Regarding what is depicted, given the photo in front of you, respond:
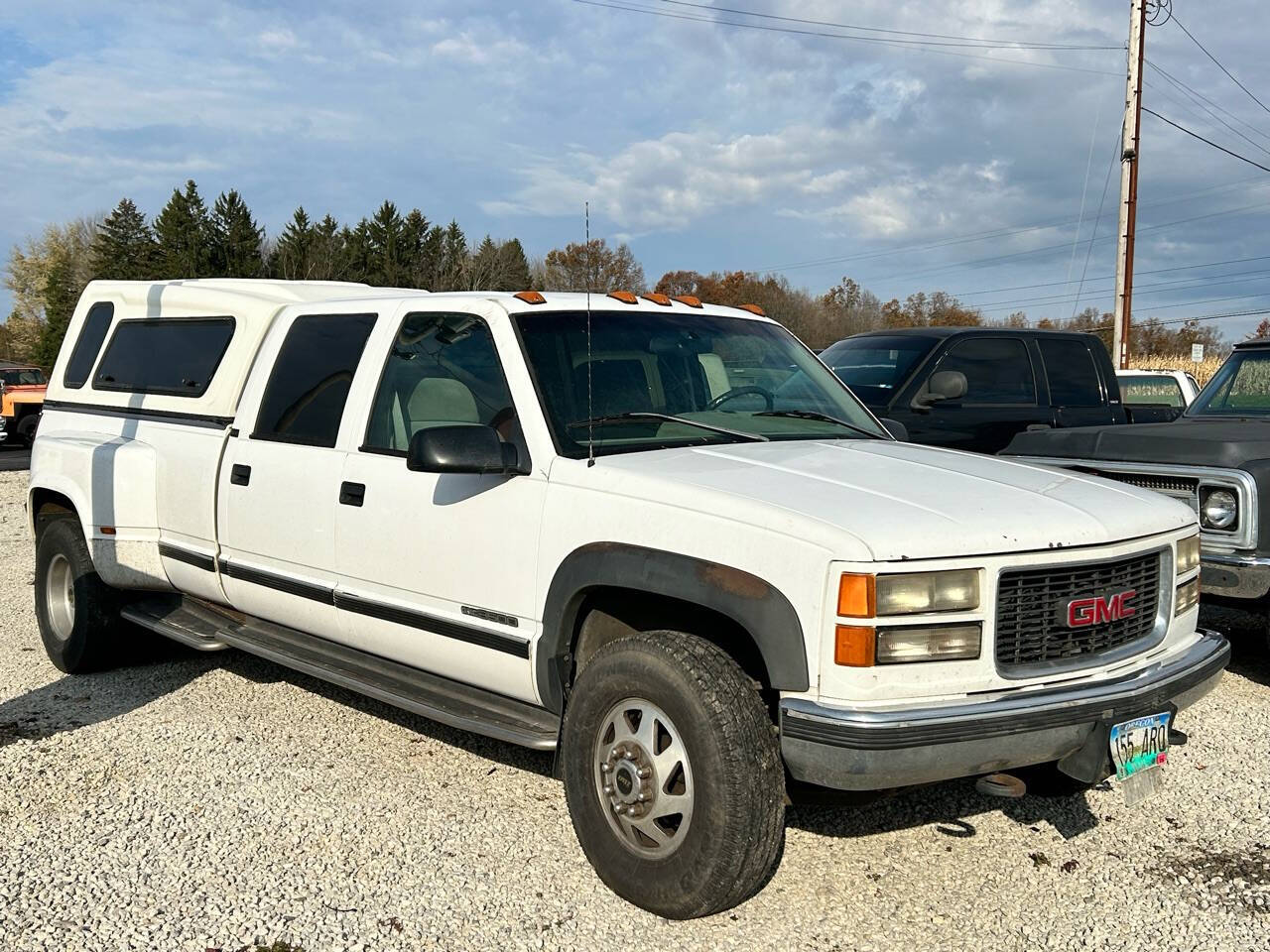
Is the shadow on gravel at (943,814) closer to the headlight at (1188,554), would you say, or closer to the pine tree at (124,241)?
the headlight at (1188,554)

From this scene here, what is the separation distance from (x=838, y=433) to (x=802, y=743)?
1825 mm

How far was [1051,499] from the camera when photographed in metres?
3.63

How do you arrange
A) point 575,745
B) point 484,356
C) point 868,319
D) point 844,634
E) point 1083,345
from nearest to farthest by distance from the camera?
point 844,634 → point 575,745 → point 484,356 → point 1083,345 → point 868,319

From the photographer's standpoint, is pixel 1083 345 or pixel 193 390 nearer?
pixel 193 390

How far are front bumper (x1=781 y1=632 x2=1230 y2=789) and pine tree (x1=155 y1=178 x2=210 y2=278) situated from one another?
67.9 m

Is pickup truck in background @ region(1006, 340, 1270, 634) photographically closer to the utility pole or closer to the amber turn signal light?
the amber turn signal light

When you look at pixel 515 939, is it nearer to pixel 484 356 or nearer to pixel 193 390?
pixel 484 356

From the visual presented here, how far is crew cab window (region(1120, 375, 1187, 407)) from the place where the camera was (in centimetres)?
1385

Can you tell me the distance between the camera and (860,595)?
312cm

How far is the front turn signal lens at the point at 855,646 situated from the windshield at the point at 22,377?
1160 inches

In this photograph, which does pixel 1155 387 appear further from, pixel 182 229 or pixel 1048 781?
pixel 182 229

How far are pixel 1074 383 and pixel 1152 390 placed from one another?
5.69m

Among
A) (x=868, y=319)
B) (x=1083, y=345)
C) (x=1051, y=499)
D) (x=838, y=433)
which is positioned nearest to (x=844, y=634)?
(x=1051, y=499)

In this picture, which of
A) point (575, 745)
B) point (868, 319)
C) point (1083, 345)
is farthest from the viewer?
point (868, 319)
